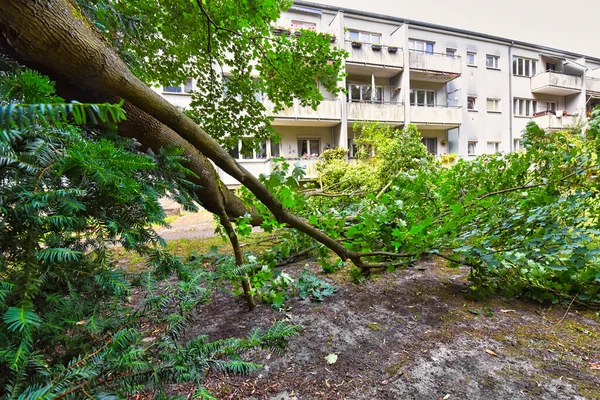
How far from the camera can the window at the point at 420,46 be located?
48.9 feet

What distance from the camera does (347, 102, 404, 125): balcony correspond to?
1320cm

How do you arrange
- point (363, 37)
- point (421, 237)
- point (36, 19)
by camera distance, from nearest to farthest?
point (36, 19), point (421, 237), point (363, 37)

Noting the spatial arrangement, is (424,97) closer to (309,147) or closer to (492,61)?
(492,61)

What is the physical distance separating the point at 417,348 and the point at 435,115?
15305 millimetres

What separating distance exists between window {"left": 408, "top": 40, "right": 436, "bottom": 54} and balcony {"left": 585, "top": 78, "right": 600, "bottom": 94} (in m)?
12.1

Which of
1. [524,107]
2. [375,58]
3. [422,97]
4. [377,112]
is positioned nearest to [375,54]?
[375,58]

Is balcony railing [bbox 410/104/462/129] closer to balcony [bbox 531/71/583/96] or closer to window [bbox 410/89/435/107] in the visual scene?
window [bbox 410/89/435/107]

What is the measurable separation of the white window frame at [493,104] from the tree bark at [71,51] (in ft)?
64.5

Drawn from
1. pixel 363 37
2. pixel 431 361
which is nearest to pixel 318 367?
pixel 431 361

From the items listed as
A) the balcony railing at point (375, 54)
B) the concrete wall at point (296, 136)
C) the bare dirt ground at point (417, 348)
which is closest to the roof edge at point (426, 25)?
the balcony railing at point (375, 54)

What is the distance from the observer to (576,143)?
7.08ft

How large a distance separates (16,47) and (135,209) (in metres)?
0.89

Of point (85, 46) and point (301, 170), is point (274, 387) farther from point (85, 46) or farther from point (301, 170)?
point (85, 46)

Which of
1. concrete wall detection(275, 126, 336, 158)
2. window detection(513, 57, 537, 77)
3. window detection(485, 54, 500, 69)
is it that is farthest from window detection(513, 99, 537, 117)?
concrete wall detection(275, 126, 336, 158)
